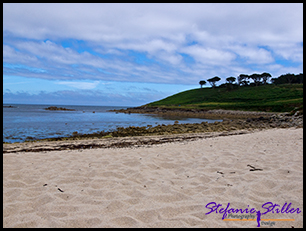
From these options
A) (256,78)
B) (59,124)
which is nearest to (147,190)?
(59,124)

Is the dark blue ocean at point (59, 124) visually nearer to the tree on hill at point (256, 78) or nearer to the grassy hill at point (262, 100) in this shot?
the grassy hill at point (262, 100)

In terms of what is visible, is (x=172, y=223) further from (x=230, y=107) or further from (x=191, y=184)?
(x=230, y=107)

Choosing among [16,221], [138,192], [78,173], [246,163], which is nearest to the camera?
[16,221]

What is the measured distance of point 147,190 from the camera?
4023 mm

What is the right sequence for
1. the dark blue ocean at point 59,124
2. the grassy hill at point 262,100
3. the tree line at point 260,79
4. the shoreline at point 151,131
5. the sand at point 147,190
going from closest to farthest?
the sand at point 147,190, the shoreline at point 151,131, the dark blue ocean at point 59,124, the grassy hill at point 262,100, the tree line at point 260,79

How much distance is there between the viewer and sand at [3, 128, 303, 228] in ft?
9.80

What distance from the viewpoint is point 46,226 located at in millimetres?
2832

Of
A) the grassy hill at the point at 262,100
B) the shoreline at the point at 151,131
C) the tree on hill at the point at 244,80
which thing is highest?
the tree on hill at the point at 244,80

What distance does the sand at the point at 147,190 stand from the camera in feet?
9.80

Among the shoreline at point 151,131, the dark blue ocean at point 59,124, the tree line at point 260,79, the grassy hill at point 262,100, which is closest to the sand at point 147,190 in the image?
the shoreline at point 151,131

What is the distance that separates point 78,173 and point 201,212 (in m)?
3.24

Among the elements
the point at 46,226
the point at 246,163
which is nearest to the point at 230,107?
the point at 246,163
